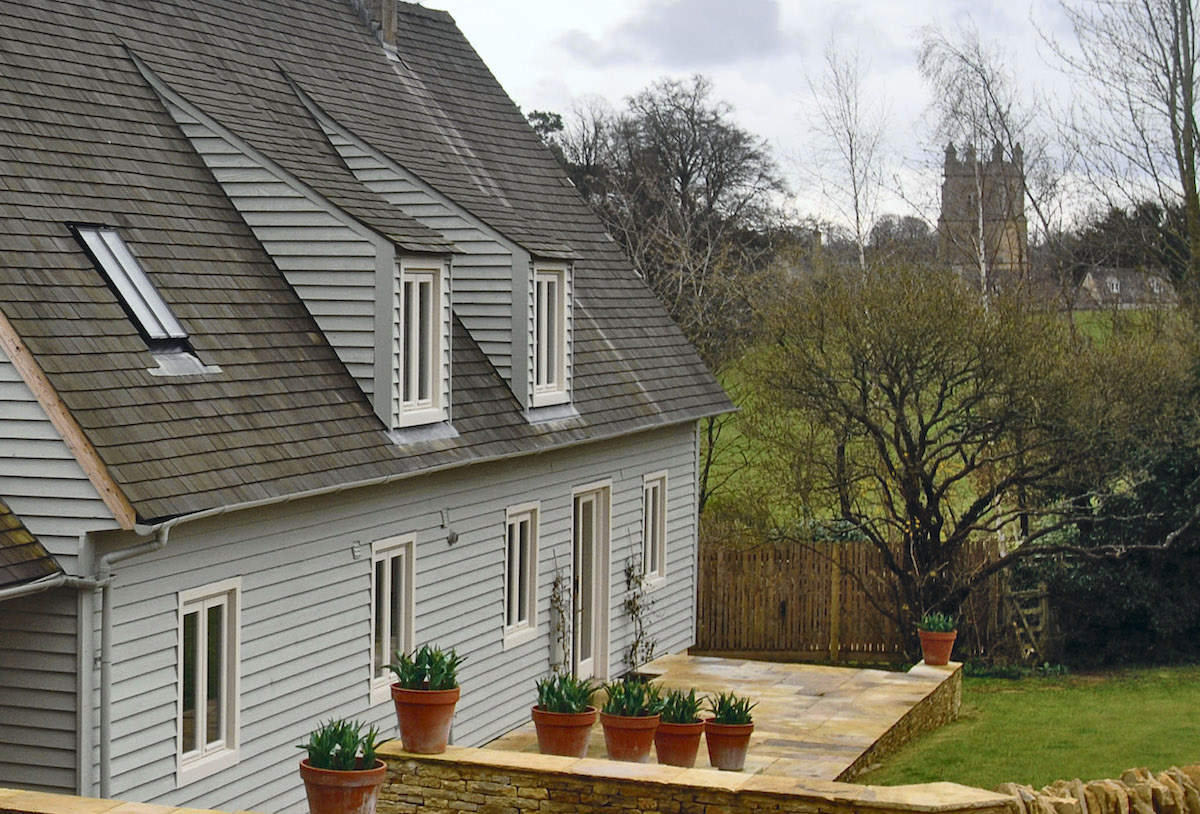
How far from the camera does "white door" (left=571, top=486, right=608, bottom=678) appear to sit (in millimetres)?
16594

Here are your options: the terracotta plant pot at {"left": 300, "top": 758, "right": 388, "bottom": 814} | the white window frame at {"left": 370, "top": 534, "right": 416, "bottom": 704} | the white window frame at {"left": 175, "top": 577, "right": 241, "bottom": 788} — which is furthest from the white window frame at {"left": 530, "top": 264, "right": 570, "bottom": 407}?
the terracotta plant pot at {"left": 300, "top": 758, "right": 388, "bottom": 814}

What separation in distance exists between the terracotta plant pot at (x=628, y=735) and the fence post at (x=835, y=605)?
10.3 meters

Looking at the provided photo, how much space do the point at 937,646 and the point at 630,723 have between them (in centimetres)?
769

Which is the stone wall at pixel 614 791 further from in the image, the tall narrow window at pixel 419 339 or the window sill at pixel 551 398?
the window sill at pixel 551 398

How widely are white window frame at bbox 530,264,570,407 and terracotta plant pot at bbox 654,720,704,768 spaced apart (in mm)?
3935

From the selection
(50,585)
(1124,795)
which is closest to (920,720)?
(1124,795)

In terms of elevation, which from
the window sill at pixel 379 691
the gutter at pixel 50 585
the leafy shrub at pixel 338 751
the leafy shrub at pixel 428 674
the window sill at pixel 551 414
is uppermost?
the window sill at pixel 551 414

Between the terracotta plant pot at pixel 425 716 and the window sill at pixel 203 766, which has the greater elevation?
the terracotta plant pot at pixel 425 716

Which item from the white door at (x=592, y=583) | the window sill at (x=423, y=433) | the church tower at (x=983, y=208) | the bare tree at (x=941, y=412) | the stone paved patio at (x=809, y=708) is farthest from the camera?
the church tower at (x=983, y=208)

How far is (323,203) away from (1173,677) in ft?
47.1

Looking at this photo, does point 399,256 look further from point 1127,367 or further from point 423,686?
point 1127,367

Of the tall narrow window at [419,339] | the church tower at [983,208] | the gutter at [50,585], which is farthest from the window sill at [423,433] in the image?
the church tower at [983,208]

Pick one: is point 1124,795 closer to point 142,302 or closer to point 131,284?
point 142,302

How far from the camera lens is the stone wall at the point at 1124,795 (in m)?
8.97
